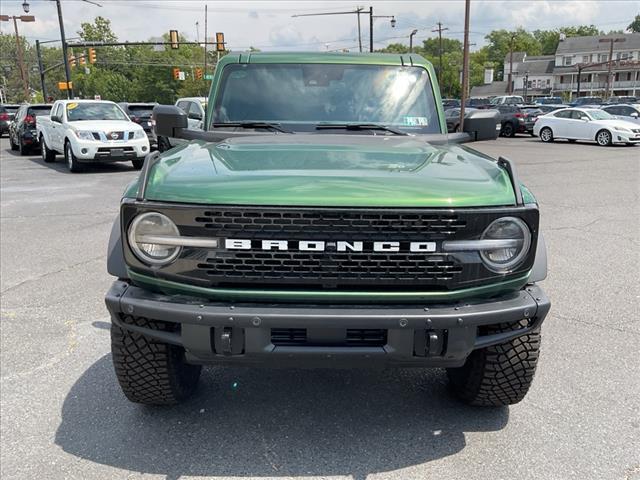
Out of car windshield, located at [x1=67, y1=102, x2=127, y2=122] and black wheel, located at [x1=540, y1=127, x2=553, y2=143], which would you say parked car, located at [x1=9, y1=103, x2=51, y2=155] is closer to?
car windshield, located at [x1=67, y1=102, x2=127, y2=122]

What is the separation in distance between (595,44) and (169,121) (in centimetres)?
10925

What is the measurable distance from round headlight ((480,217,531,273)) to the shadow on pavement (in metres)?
0.98

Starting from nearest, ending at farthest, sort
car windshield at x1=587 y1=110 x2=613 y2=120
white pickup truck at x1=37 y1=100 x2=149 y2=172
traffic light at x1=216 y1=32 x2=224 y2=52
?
white pickup truck at x1=37 y1=100 x2=149 y2=172, car windshield at x1=587 y1=110 x2=613 y2=120, traffic light at x1=216 y1=32 x2=224 y2=52

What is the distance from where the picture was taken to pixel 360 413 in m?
3.19

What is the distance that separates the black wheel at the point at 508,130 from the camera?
28.3 meters

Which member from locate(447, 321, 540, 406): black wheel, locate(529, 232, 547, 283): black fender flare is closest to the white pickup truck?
Answer: locate(447, 321, 540, 406): black wheel

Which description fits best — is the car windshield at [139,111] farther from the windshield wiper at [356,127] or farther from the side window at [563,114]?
the windshield wiper at [356,127]

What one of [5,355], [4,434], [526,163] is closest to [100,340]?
[5,355]

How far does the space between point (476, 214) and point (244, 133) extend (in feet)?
6.07

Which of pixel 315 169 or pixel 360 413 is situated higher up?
pixel 315 169

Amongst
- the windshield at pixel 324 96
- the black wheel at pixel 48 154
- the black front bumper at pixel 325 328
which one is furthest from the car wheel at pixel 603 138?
the black front bumper at pixel 325 328

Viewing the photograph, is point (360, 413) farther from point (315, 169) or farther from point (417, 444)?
point (315, 169)

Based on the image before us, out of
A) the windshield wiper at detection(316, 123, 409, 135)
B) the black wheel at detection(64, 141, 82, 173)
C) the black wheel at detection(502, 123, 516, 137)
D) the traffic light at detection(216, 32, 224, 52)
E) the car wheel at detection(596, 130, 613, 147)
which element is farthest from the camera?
the traffic light at detection(216, 32, 224, 52)

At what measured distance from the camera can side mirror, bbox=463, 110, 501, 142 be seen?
407 cm
